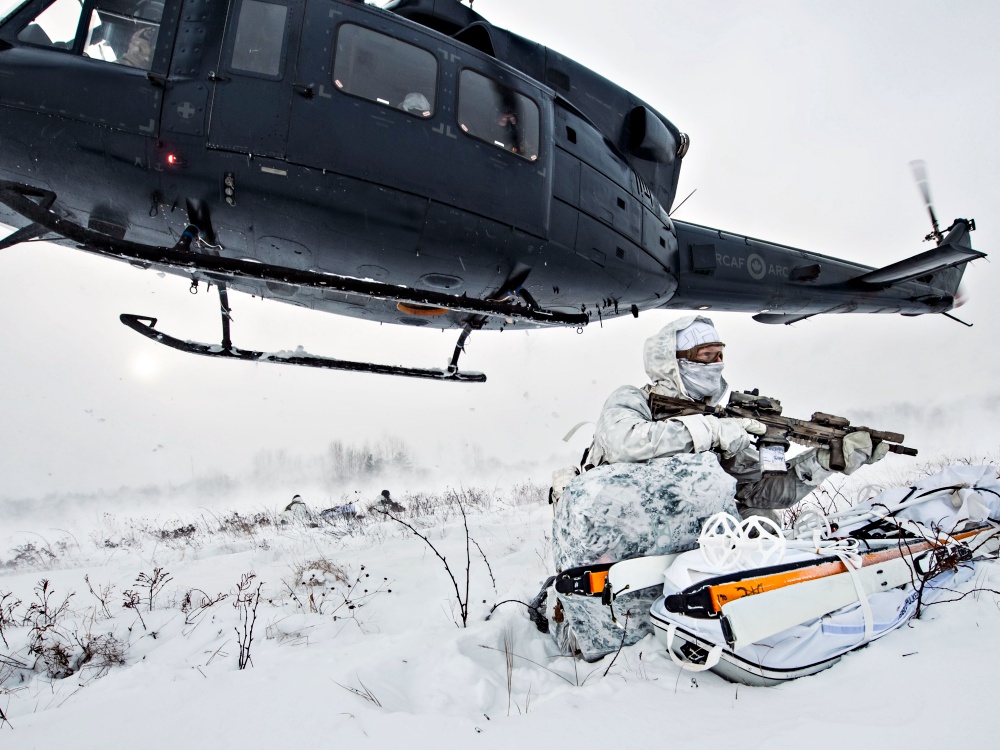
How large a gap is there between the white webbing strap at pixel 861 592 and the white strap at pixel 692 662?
63 cm

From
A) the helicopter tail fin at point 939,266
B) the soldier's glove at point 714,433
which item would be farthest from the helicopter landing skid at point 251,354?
the helicopter tail fin at point 939,266

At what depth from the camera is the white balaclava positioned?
107 inches

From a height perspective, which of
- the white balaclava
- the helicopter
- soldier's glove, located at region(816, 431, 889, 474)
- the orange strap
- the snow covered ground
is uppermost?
the helicopter

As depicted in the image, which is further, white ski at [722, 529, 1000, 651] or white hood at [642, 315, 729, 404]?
white hood at [642, 315, 729, 404]

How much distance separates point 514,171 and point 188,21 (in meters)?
2.35

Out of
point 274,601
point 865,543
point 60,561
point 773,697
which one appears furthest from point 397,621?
point 60,561

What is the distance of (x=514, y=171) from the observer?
148 inches

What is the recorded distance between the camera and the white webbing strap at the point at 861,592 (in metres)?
1.82

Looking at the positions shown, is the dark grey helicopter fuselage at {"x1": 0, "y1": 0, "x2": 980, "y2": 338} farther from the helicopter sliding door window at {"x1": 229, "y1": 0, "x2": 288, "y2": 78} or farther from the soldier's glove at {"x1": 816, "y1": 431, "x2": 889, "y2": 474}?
the soldier's glove at {"x1": 816, "y1": 431, "x2": 889, "y2": 474}

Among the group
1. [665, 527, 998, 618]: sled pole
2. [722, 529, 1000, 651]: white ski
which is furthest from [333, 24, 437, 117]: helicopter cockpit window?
[722, 529, 1000, 651]: white ski

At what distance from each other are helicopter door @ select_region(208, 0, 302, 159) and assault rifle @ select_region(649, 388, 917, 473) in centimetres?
290

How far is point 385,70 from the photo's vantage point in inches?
134

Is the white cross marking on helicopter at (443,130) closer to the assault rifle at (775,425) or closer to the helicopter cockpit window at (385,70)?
the helicopter cockpit window at (385,70)

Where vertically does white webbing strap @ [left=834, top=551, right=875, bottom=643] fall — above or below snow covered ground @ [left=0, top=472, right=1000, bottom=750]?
above
